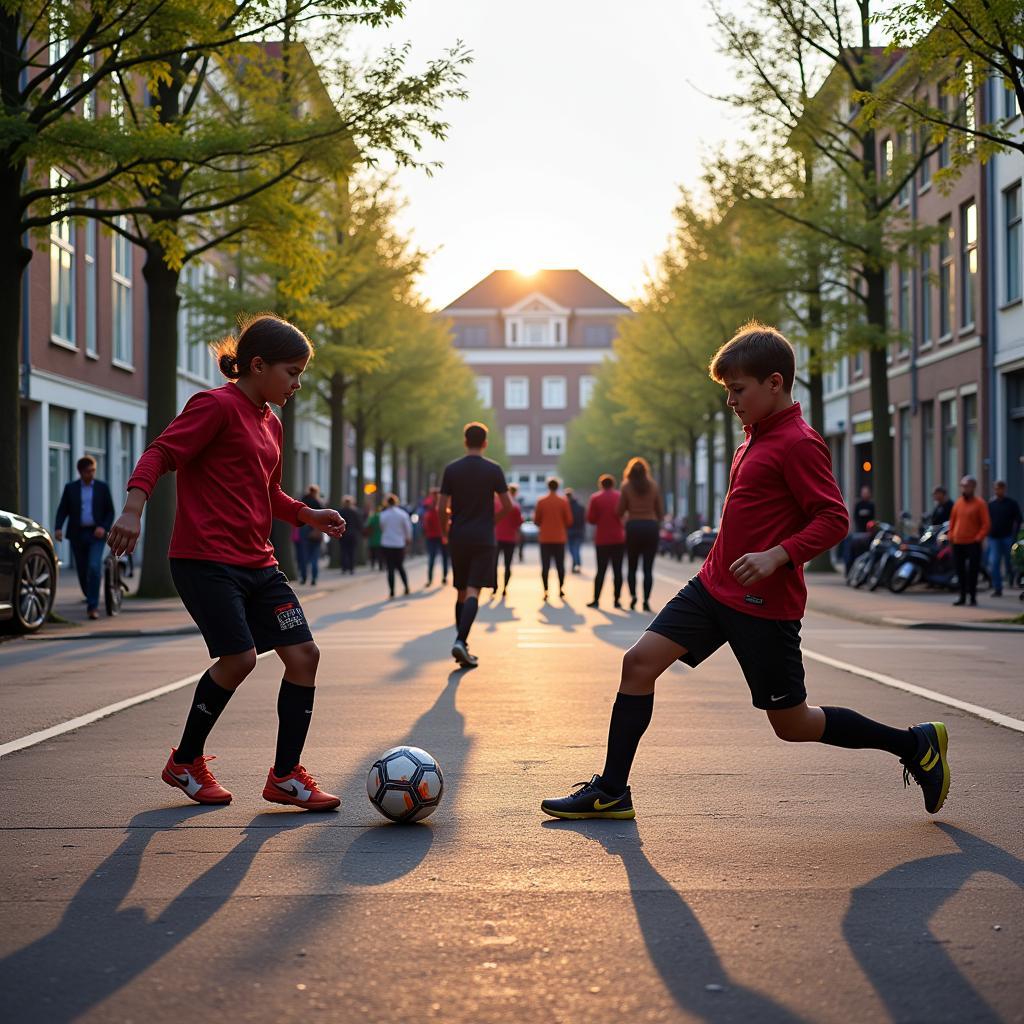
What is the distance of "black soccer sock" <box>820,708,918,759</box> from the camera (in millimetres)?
5855

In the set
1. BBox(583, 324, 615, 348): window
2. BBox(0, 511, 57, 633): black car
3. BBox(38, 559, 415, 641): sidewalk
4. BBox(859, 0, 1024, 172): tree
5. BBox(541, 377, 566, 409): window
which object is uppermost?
BBox(583, 324, 615, 348): window

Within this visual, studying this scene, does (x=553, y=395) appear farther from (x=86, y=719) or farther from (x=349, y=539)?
(x=86, y=719)

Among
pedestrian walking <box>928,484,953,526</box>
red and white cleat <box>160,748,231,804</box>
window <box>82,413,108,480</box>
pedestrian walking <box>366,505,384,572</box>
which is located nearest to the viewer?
red and white cleat <box>160,748,231,804</box>

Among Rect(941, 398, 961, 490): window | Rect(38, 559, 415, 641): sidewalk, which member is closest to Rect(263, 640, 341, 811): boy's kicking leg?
Rect(38, 559, 415, 641): sidewalk

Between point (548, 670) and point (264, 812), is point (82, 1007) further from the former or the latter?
point (548, 670)

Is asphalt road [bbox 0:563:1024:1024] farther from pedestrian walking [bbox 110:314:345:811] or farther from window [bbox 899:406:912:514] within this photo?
window [bbox 899:406:912:514]

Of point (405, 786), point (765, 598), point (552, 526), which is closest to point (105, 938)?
point (405, 786)

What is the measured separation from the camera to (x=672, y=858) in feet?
17.1

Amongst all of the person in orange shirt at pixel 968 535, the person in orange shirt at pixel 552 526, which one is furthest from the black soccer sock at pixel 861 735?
the person in orange shirt at pixel 552 526

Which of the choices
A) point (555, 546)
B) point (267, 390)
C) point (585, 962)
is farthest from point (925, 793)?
point (555, 546)

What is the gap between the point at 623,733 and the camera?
5.91 metres

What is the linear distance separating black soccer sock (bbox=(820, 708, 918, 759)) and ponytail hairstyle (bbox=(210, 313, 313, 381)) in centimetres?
222

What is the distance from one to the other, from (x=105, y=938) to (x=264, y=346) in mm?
2492

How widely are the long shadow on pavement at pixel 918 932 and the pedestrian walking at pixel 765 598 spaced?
20.6 inches
